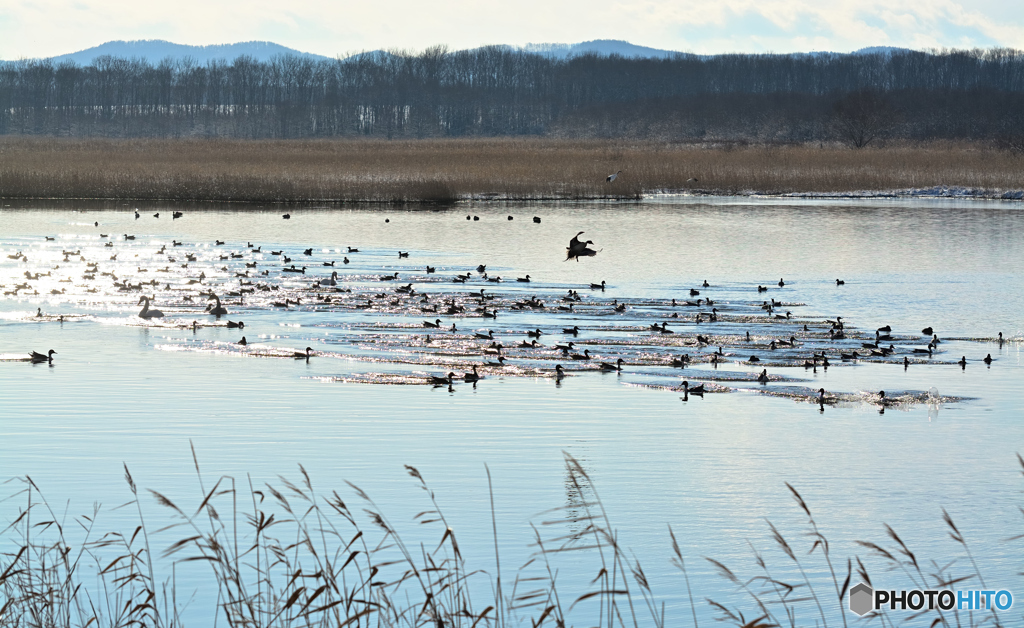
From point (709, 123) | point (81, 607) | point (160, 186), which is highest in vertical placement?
point (709, 123)

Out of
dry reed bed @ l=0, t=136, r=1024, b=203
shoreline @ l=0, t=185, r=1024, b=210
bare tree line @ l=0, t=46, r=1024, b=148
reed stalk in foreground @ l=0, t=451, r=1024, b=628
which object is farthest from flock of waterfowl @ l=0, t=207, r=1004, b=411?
bare tree line @ l=0, t=46, r=1024, b=148

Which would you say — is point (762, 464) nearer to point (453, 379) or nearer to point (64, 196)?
point (453, 379)

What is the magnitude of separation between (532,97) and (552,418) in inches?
5267

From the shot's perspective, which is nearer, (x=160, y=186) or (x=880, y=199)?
(x=160, y=186)

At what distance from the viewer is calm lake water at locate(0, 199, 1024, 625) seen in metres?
8.54

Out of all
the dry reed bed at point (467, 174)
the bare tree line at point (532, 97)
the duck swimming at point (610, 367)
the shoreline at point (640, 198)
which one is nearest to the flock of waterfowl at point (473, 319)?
the duck swimming at point (610, 367)

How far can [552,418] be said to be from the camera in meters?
11.7

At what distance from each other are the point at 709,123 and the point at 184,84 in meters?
66.8

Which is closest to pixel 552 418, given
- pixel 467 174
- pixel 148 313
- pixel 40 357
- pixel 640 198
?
pixel 40 357

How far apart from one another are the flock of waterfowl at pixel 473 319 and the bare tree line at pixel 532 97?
6102 centimetres

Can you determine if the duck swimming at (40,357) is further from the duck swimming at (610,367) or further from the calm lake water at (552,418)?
the duck swimming at (610,367)

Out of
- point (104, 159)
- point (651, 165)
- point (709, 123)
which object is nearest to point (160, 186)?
point (104, 159)

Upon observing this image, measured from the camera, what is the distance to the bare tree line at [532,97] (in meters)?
106

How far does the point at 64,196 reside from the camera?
4556cm
